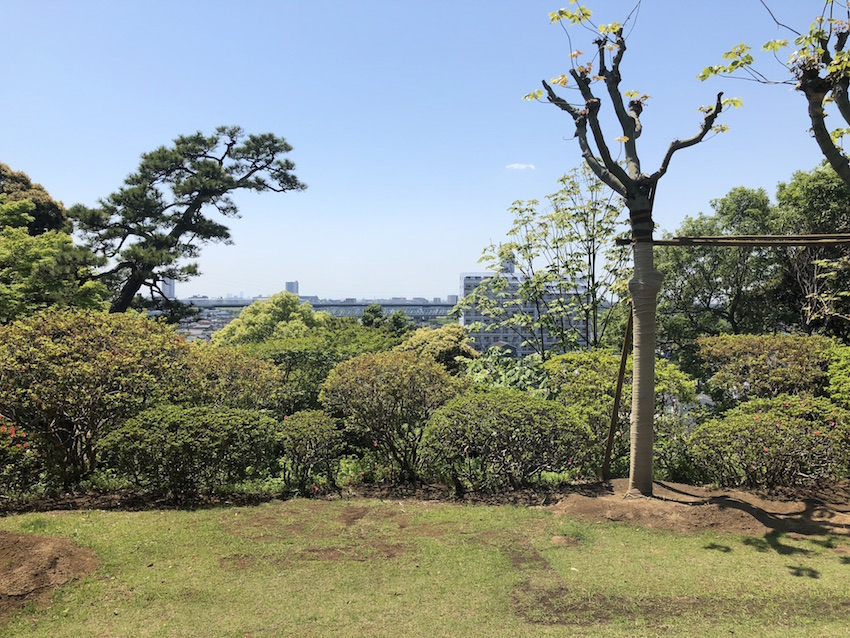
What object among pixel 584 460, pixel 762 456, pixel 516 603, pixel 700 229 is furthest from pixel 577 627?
pixel 700 229

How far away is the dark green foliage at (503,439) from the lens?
5410mm

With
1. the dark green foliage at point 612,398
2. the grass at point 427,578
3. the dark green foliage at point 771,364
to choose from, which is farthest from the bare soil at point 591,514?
the dark green foliage at point 771,364

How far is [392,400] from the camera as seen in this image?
6.21 meters

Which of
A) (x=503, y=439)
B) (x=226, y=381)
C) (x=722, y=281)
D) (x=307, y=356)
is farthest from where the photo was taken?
(x=722, y=281)

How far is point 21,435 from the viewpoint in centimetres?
513

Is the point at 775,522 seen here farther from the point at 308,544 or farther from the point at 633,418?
the point at 308,544

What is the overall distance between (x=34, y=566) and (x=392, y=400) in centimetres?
370

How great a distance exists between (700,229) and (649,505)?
12748 millimetres

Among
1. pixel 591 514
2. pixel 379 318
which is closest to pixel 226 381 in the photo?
pixel 591 514

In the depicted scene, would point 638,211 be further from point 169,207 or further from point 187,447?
point 169,207

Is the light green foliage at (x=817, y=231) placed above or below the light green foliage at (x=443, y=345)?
above

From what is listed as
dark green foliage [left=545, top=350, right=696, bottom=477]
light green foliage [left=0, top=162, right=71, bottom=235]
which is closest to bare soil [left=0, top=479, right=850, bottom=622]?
dark green foliage [left=545, top=350, right=696, bottom=477]

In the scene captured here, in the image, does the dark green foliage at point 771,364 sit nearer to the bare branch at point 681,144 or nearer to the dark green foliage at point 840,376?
the dark green foliage at point 840,376

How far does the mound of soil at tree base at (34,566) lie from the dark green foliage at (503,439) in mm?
3219
